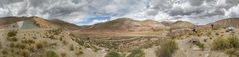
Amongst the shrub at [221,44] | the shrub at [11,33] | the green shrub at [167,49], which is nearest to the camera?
the shrub at [221,44]

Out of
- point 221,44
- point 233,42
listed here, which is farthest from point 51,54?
point 233,42

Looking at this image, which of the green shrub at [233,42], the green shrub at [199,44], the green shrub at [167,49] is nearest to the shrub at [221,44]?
the green shrub at [233,42]

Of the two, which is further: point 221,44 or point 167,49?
point 167,49

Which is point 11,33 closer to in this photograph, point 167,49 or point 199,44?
point 167,49

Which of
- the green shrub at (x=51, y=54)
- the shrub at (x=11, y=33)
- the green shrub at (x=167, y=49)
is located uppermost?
the shrub at (x=11, y=33)

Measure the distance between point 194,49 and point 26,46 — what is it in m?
16.0

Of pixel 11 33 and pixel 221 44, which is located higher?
pixel 11 33

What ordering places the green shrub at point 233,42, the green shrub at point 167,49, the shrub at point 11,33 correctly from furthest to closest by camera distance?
the green shrub at point 167,49
the shrub at point 11,33
the green shrub at point 233,42

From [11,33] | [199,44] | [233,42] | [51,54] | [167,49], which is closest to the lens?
[51,54]

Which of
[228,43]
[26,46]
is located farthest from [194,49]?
[26,46]

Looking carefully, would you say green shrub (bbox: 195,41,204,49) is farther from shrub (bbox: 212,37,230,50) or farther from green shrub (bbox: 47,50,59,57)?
green shrub (bbox: 47,50,59,57)

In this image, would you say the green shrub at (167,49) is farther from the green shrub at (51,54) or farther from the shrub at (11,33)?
the shrub at (11,33)

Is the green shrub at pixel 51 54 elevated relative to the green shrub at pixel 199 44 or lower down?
elevated

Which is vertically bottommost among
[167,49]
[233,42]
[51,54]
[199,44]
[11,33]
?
[167,49]
